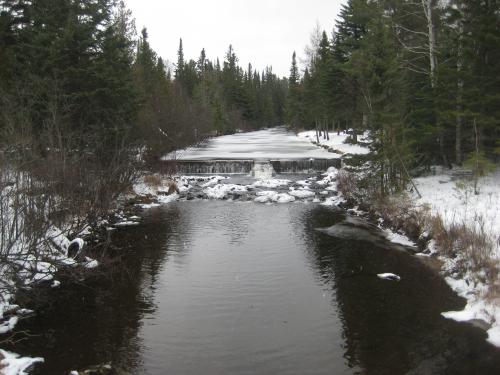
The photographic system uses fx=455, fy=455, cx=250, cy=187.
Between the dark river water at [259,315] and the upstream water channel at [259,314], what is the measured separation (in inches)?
1.0

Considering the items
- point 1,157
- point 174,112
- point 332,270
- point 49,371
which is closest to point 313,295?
point 332,270

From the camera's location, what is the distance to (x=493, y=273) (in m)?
9.80

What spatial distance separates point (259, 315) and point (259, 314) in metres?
0.05

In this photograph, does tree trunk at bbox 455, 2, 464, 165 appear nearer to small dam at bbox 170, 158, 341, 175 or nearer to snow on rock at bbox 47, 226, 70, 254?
snow on rock at bbox 47, 226, 70, 254

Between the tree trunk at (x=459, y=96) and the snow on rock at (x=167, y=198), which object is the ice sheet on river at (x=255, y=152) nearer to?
the snow on rock at (x=167, y=198)

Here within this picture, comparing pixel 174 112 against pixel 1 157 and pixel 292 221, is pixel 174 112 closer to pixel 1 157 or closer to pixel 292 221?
pixel 292 221

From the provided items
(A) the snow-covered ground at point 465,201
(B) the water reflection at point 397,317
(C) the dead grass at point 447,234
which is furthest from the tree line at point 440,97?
(B) the water reflection at point 397,317

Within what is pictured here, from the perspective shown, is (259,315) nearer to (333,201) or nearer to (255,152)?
(333,201)

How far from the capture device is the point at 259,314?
31.5ft

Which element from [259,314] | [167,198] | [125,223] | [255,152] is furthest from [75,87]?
[255,152]

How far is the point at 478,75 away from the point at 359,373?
13.1m

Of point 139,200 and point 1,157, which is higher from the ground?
point 1,157

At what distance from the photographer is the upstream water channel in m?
7.74

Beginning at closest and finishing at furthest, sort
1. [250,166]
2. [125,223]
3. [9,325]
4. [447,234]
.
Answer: [9,325] → [447,234] → [125,223] → [250,166]
